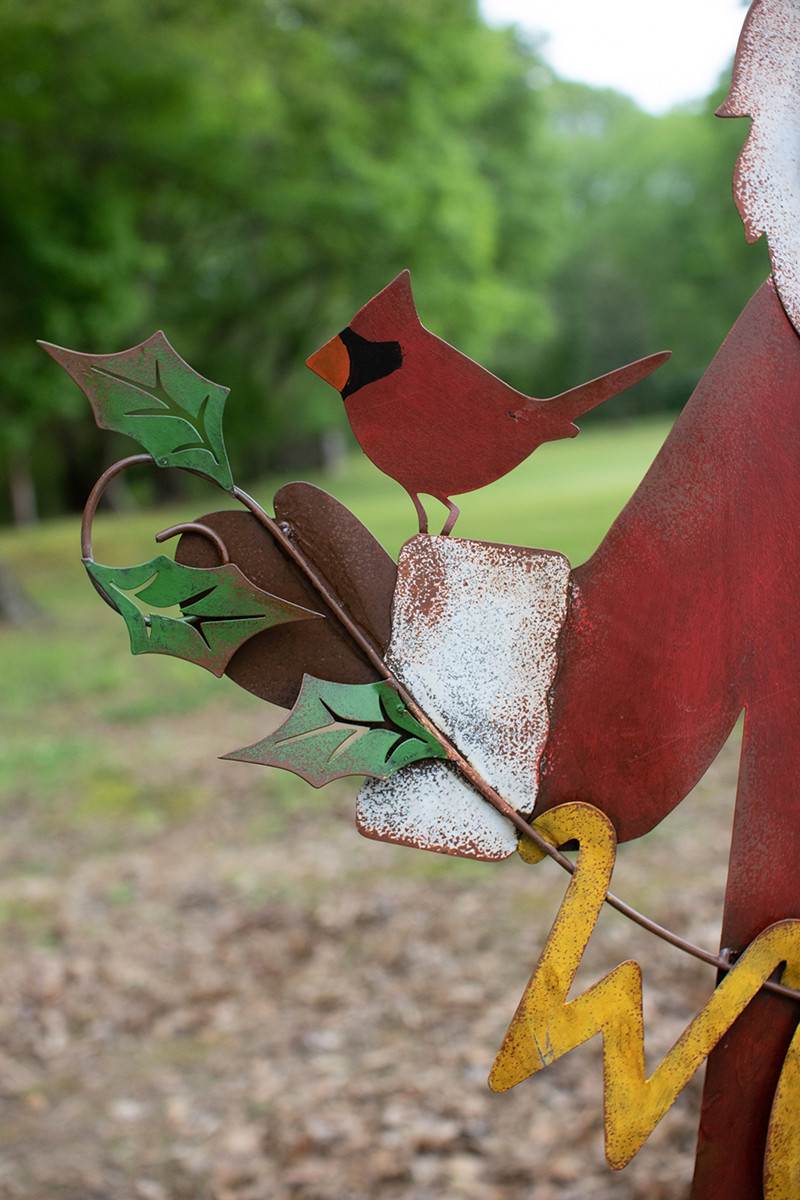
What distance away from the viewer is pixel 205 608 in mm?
1212

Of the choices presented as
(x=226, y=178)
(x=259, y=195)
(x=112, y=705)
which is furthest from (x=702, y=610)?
(x=259, y=195)

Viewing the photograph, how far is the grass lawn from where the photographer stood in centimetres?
465

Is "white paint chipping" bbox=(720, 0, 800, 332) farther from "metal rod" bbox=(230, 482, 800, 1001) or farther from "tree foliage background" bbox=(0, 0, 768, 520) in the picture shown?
"tree foliage background" bbox=(0, 0, 768, 520)

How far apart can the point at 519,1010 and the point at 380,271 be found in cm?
1215

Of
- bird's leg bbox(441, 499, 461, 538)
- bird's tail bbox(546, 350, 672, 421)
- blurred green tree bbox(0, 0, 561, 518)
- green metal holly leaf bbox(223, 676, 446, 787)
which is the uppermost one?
blurred green tree bbox(0, 0, 561, 518)

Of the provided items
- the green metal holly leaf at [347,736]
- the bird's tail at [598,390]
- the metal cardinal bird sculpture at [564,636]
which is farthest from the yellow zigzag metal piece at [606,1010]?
the bird's tail at [598,390]

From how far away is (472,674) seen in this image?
1.28 metres

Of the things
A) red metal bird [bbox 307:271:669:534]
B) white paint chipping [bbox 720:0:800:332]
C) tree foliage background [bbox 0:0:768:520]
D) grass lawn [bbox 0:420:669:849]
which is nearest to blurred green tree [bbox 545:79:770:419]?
tree foliage background [bbox 0:0:768:520]

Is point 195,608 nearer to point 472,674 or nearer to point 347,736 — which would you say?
point 347,736

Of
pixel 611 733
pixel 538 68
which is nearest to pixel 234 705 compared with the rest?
pixel 611 733

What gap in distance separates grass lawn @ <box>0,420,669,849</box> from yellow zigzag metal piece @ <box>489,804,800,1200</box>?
3242 mm

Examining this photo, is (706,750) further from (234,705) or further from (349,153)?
(349,153)

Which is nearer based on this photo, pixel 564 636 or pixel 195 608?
pixel 195 608

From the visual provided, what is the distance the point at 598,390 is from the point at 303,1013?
2.32 metres
